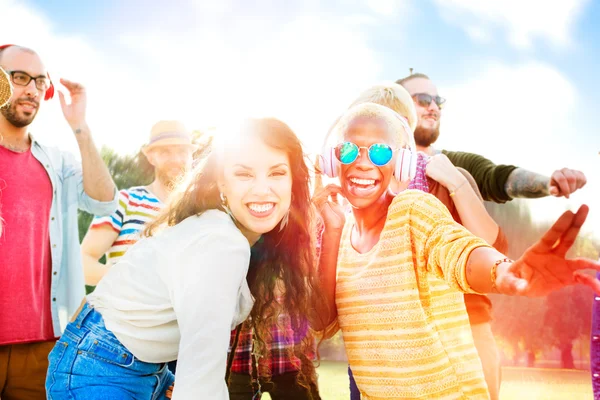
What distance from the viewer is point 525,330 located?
73.2 ft

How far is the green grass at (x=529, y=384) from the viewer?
43.3ft

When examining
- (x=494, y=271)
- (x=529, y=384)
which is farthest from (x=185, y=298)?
(x=529, y=384)

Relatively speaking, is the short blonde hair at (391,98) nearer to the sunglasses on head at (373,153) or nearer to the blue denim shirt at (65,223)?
the sunglasses on head at (373,153)

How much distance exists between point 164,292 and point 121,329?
27 centimetres

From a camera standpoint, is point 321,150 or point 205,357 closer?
point 205,357

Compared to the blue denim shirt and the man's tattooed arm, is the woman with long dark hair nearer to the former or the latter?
the man's tattooed arm

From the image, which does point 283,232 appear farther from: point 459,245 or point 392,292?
point 459,245

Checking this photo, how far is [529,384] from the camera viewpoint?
55.7 ft

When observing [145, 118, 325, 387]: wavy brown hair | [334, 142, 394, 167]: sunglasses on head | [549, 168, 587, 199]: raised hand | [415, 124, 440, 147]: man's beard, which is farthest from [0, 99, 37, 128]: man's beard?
[549, 168, 587, 199]: raised hand

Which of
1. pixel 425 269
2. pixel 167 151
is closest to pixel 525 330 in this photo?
pixel 167 151

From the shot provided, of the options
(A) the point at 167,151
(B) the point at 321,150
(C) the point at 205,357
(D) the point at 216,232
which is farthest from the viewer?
(A) the point at 167,151

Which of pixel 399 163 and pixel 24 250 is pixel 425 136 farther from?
pixel 24 250

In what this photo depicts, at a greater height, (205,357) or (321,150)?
(321,150)

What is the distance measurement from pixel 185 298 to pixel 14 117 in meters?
2.75
